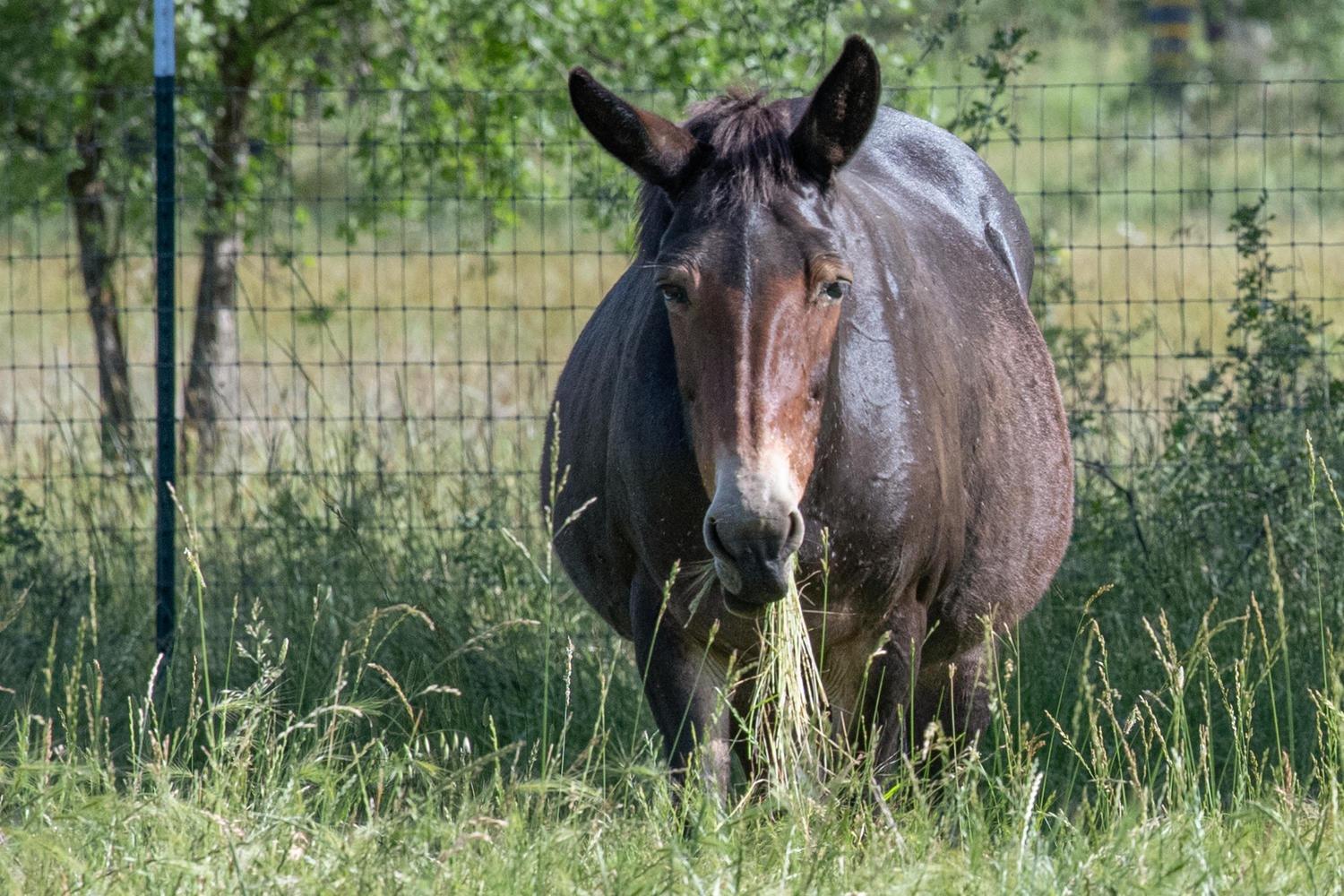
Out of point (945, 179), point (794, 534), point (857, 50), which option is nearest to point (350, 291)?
point (945, 179)

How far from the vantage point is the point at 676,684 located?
370 cm

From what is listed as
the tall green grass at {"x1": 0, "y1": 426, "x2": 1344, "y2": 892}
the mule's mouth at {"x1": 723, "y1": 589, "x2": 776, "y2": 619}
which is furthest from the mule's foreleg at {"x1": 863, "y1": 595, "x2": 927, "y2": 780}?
the mule's mouth at {"x1": 723, "y1": 589, "x2": 776, "y2": 619}

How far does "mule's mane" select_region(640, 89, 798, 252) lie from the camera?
3240 mm

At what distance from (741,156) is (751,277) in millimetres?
340

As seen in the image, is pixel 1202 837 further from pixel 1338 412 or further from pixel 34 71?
pixel 34 71

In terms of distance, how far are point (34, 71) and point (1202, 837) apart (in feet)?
21.9

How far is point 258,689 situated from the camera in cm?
316

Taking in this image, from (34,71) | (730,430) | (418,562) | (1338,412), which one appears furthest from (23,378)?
(730,430)

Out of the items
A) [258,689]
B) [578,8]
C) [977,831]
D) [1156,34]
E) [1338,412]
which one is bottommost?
[977,831]

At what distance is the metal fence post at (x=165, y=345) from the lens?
595cm

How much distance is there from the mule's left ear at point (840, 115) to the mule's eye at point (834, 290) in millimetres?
303

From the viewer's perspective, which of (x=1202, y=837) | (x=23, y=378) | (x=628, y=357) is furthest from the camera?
(x=23, y=378)

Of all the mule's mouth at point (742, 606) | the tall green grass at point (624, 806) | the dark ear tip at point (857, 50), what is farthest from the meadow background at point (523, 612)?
the dark ear tip at point (857, 50)

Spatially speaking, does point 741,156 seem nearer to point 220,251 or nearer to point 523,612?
point 523,612
